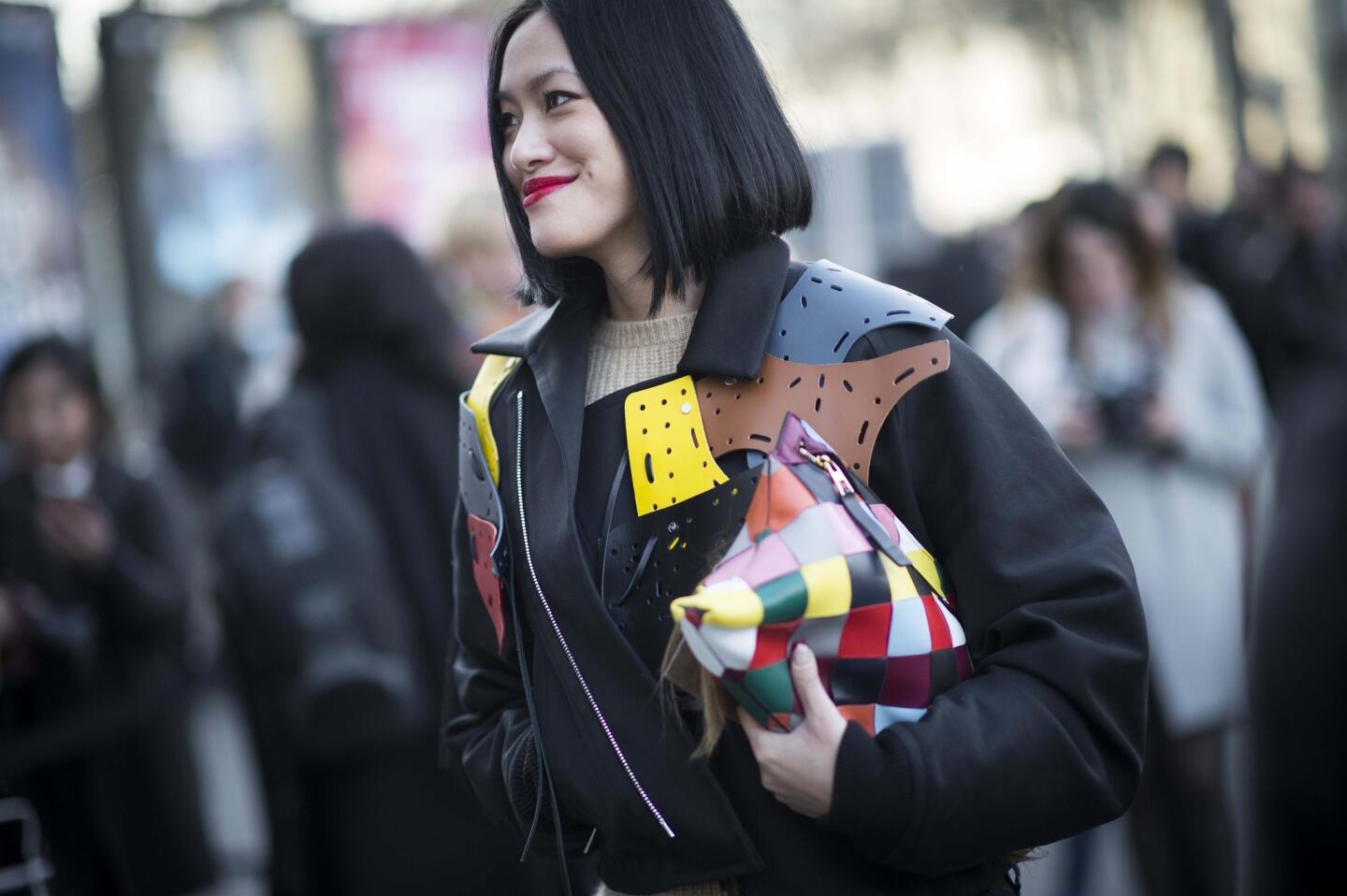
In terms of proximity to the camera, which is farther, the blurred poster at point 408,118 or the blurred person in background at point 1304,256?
the blurred poster at point 408,118

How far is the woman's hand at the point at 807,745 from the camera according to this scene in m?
1.92

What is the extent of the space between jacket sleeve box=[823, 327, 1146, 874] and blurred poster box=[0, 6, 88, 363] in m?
4.93

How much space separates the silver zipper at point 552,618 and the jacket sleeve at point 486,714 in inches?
4.2

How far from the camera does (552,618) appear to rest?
225 cm

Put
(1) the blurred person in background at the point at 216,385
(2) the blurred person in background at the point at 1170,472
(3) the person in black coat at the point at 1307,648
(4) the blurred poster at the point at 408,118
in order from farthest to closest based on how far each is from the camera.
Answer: (4) the blurred poster at the point at 408,118
(1) the blurred person in background at the point at 216,385
(2) the blurred person in background at the point at 1170,472
(3) the person in black coat at the point at 1307,648

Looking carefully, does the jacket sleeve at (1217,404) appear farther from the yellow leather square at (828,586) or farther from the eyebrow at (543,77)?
the yellow leather square at (828,586)

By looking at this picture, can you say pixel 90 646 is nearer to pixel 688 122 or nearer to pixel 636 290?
pixel 636 290

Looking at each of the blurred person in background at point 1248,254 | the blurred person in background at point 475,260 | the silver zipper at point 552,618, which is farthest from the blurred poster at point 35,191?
the blurred person in background at point 1248,254

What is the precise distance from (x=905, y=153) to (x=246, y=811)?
33.7 feet

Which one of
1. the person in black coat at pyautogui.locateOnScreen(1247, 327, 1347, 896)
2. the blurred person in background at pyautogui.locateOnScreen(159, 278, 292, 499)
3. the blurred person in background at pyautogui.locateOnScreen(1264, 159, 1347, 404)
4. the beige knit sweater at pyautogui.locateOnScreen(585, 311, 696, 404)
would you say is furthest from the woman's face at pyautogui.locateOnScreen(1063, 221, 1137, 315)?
the blurred person in background at pyautogui.locateOnScreen(159, 278, 292, 499)

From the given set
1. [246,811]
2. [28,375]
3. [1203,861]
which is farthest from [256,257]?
[1203,861]

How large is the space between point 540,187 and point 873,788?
0.97 metres

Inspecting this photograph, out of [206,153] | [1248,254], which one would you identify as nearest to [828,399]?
[1248,254]

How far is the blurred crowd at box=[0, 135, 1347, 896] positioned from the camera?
14.3 ft
